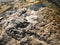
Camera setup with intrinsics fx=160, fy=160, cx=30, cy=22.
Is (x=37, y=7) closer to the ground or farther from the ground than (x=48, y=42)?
farther from the ground

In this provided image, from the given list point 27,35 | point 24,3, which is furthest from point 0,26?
point 24,3

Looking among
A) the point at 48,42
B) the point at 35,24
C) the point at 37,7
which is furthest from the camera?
the point at 37,7

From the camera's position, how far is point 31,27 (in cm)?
149

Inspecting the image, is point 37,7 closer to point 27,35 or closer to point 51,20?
point 51,20

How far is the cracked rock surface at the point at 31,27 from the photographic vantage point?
1397 mm

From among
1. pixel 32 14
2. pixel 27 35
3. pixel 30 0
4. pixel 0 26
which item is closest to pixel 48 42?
pixel 27 35

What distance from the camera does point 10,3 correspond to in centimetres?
179

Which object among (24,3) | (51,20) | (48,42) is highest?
(24,3)

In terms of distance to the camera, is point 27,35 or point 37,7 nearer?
point 27,35

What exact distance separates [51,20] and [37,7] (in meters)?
0.24

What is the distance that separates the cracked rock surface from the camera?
4.58ft

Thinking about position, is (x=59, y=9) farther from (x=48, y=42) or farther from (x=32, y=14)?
(x=48, y=42)

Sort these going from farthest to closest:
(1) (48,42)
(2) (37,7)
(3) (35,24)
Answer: (2) (37,7), (3) (35,24), (1) (48,42)

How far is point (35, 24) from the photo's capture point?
1516 millimetres
